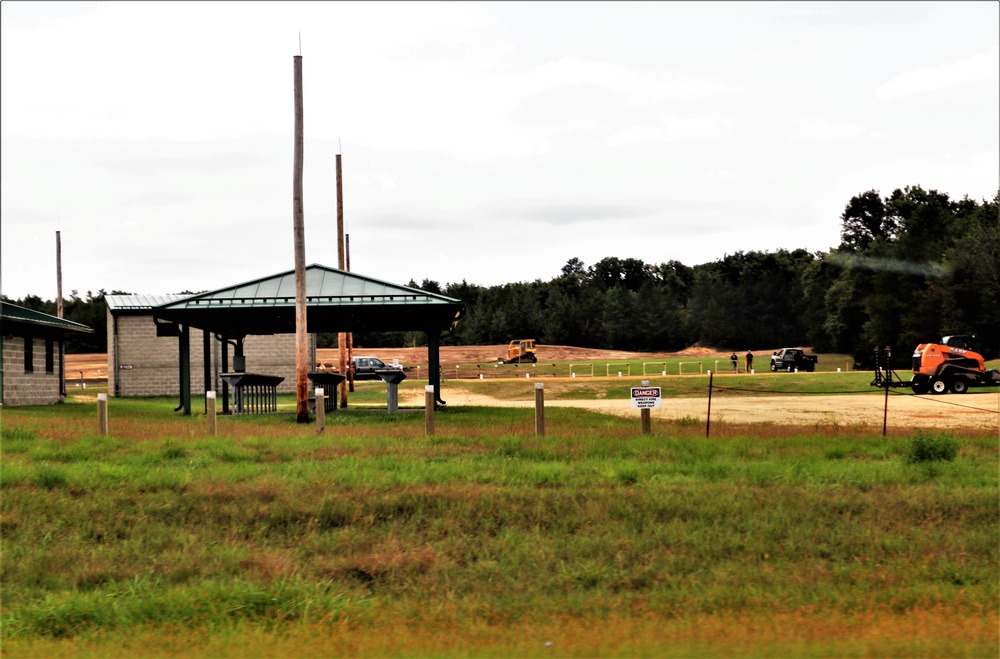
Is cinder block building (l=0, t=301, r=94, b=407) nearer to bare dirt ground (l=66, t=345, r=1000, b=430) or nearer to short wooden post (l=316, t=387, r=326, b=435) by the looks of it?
bare dirt ground (l=66, t=345, r=1000, b=430)

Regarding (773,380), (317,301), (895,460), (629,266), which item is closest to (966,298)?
(773,380)

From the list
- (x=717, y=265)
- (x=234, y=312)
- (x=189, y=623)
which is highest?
(x=717, y=265)

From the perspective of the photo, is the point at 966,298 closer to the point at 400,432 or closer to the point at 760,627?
the point at 400,432

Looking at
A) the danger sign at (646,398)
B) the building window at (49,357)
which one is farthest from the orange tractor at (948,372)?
the building window at (49,357)

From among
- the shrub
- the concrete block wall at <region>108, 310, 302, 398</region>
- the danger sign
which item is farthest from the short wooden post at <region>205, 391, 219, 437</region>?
the concrete block wall at <region>108, 310, 302, 398</region>

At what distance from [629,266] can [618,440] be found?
406 ft

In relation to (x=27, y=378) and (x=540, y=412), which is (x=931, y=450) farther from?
(x=27, y=378)

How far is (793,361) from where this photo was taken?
216 ft

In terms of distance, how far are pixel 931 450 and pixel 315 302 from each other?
17.2 meters

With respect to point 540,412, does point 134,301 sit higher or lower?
higher

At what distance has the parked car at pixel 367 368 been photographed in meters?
66.5

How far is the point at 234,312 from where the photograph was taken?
89.6 ft

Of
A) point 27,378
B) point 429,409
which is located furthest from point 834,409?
point 27,378

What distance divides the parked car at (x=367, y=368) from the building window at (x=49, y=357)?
31.6m
